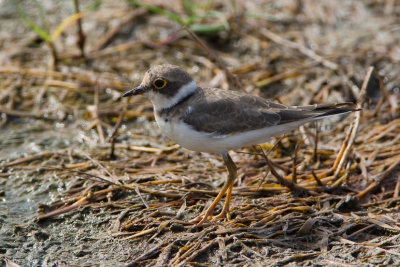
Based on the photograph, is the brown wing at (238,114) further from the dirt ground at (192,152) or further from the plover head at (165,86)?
the dirt ground at (192,152)

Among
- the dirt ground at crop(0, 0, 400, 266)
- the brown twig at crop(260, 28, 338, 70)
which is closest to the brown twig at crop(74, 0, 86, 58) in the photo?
the dirt ground at crop(0, 0, 400, 266)

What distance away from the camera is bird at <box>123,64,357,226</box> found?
493cm

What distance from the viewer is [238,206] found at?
204 inches

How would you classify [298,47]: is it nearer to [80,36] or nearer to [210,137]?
[80,36]

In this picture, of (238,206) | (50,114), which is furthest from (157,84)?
(50,114)

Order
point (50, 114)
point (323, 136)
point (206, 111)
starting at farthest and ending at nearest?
point (50, 114)
point (323, 136)
point (206, 111)

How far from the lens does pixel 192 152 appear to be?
6.32 metres

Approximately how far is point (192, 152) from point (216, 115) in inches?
54.6

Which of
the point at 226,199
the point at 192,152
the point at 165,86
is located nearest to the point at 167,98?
the point at 165,86

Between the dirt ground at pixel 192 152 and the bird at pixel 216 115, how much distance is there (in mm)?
467

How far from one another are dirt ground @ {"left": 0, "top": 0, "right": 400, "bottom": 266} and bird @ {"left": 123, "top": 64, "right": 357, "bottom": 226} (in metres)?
0.47

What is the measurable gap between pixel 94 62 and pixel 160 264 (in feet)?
14.7

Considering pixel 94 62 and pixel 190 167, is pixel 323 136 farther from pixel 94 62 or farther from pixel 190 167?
pixel 94 62

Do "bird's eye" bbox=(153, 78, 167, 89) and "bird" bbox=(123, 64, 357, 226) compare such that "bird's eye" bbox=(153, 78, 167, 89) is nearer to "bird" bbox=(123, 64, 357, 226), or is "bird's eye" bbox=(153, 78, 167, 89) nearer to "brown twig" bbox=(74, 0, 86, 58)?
"bird" bbox=(123, 64, 357, 226)
